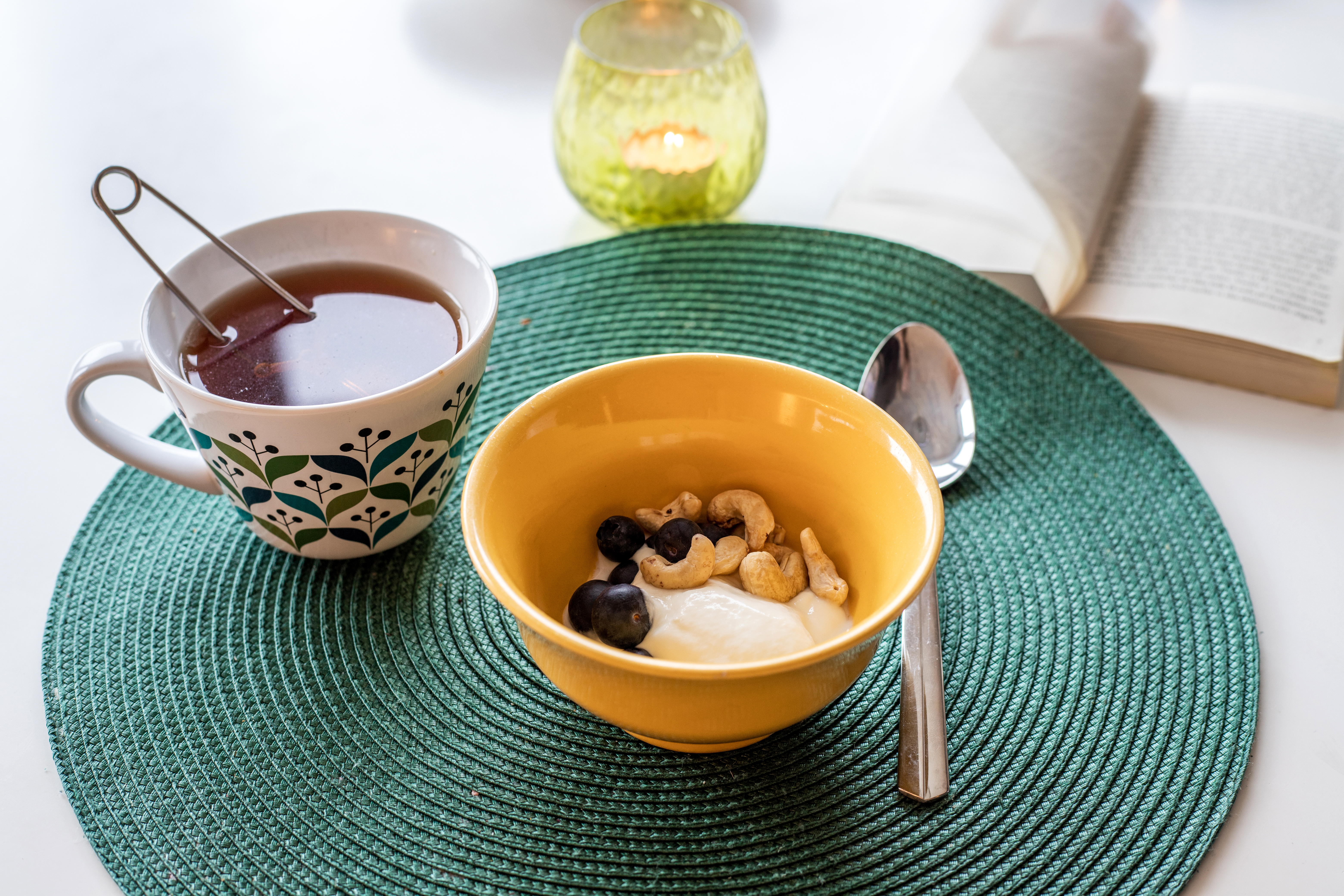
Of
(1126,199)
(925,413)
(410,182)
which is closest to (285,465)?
(925,413)

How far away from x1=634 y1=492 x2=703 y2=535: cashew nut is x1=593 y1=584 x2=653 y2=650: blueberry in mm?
64

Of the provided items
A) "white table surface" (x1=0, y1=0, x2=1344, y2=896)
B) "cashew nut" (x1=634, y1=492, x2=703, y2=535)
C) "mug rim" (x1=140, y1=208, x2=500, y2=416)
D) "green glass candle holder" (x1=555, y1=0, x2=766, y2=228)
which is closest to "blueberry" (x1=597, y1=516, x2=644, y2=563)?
"cashew nut" (x1=634, y1=492, x2=703, y2=535)

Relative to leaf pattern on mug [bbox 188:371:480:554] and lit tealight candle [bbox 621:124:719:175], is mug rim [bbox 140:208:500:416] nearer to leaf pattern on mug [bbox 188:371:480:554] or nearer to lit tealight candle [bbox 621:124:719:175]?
leaf pattern on mug [bbox 188:371:480:554]

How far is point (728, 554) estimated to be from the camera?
519mm

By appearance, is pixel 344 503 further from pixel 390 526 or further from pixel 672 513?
pixel 672 513

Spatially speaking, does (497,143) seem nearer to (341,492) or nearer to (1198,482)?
(341,492)

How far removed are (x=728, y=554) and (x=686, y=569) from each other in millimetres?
26

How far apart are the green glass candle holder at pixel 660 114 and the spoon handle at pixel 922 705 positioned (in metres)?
0.40

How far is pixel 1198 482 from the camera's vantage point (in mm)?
648

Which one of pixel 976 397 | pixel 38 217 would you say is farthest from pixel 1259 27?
Result: pixel 38 217

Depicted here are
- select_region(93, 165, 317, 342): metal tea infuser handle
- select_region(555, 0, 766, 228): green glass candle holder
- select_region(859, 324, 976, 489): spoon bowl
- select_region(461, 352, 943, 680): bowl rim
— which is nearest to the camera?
select_region(461, 352, 943, 680): bowl rim

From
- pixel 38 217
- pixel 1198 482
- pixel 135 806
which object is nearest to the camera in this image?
pixel 135 806

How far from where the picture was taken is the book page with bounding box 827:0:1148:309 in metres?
0.81

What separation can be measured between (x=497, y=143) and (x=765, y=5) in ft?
1.31
